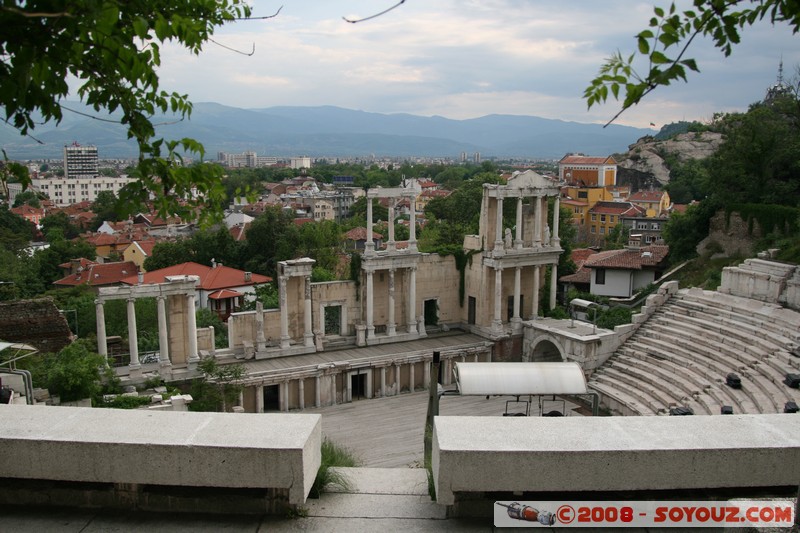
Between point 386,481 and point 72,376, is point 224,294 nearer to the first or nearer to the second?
point 72,376

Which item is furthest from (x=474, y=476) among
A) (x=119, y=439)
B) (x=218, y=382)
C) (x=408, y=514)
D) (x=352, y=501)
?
(x=218, y=382)

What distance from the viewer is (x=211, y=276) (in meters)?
43.9

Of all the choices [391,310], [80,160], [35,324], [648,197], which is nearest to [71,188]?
[80,160]

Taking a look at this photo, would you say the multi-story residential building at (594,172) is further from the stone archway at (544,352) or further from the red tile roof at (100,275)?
the stone archway at (544,352)

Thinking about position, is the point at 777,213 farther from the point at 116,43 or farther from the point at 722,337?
the point at 116,43

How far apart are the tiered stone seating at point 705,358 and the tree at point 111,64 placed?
54.7 ft

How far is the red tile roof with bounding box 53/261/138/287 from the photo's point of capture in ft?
149

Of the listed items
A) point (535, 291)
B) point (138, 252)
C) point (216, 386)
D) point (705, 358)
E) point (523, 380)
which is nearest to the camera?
point (523, 380)

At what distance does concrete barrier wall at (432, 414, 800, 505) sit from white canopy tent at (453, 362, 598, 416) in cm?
188

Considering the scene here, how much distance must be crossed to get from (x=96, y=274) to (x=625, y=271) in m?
33.5

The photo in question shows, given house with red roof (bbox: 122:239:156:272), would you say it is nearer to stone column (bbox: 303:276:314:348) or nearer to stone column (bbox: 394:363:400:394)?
stone column (bbox: 303:276:314:348)

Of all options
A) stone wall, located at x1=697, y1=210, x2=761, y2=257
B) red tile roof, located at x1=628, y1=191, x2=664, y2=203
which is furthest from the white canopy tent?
red tile roof, located at x1=628, y1=191, x2=664, y2=203

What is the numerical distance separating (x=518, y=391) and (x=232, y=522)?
3.01m

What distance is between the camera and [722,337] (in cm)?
2314
